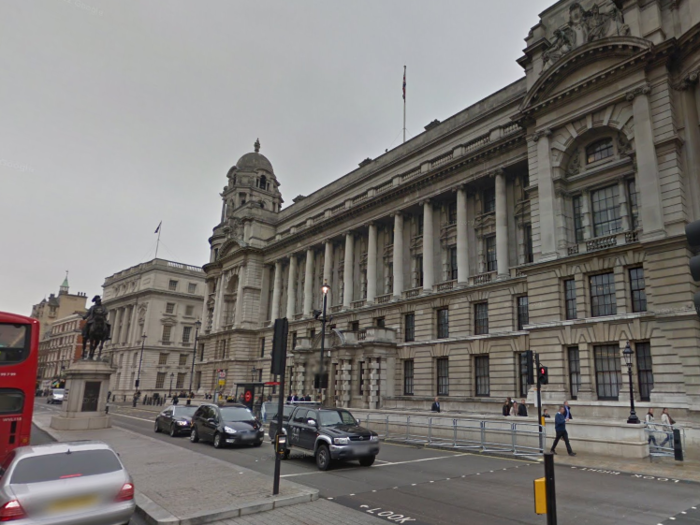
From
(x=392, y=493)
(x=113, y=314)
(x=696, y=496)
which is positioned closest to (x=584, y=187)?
(x=696, y=496)

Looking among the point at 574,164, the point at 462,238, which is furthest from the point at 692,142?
the point at 462,238

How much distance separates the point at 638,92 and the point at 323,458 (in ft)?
78.1

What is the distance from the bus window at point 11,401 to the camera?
41.0 feet

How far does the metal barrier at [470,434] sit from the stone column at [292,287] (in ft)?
106

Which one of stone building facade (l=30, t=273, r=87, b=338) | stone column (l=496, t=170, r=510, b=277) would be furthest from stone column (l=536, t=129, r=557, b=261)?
stone building facade (l=30, t=273, r=87, b=338)

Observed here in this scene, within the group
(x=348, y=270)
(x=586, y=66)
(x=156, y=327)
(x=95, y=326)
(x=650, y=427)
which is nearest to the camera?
(x=650, y=427)

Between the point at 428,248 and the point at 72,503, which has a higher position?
the point at 428,248

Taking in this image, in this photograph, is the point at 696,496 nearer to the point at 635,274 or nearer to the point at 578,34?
the point at 635,274

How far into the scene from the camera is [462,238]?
35156 millimetres

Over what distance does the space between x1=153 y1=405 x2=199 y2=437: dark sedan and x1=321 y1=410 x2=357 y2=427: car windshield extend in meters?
10.2

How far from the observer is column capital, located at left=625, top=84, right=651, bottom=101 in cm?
2378

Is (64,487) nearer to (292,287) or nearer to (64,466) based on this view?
(64,466)

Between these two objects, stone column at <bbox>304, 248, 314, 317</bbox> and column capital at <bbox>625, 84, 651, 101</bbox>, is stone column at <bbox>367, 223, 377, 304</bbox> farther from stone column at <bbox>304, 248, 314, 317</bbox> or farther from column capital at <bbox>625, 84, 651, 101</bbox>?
column capital at <bbox>625, 84, 651, 101</bbox>

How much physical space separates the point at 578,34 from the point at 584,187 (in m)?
9.19
